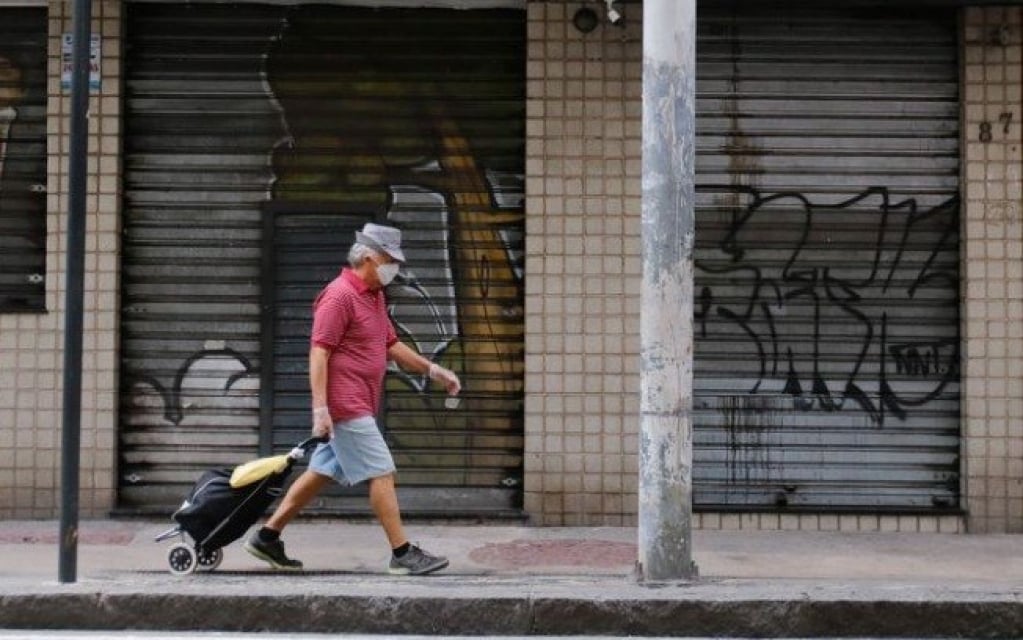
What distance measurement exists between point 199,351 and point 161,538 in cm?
262

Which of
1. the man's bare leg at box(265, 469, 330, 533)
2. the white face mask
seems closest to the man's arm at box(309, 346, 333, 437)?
the man's bare leg at box(265, 469, 330, 533)

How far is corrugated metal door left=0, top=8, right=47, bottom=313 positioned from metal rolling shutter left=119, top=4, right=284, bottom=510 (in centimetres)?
59

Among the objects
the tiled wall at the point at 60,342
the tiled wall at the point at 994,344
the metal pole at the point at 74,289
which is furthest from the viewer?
the tiled wall at the point at 60,342

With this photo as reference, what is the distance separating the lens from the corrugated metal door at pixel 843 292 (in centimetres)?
1038

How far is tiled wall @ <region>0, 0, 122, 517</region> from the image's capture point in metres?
10.3

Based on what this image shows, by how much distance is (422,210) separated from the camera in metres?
10.5

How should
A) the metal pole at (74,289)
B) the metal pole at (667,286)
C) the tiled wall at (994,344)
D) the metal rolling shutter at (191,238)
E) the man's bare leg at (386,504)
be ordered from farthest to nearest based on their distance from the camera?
the metal rolling shutter at (191,238)
the tiled wall at (994,344)
the man's bare leg at (386,504)
the metal pole at (667,286)
the metal pole at (74,289)

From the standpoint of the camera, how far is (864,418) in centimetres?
1041

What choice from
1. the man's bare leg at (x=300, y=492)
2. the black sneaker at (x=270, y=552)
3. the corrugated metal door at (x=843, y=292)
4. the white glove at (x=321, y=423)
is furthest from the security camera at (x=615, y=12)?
the black sneaker at (x=270, y=552)

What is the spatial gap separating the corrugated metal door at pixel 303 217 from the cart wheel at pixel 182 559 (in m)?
2.31

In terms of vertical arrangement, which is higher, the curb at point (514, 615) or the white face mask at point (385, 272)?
the white face mask at point (385, 272)

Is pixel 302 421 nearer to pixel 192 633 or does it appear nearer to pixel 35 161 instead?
pixel 35 161

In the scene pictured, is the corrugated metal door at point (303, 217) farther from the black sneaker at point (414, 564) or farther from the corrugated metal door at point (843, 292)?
the black sneaker at point (414, 564)

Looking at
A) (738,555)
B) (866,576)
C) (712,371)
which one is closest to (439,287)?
(712,371)
